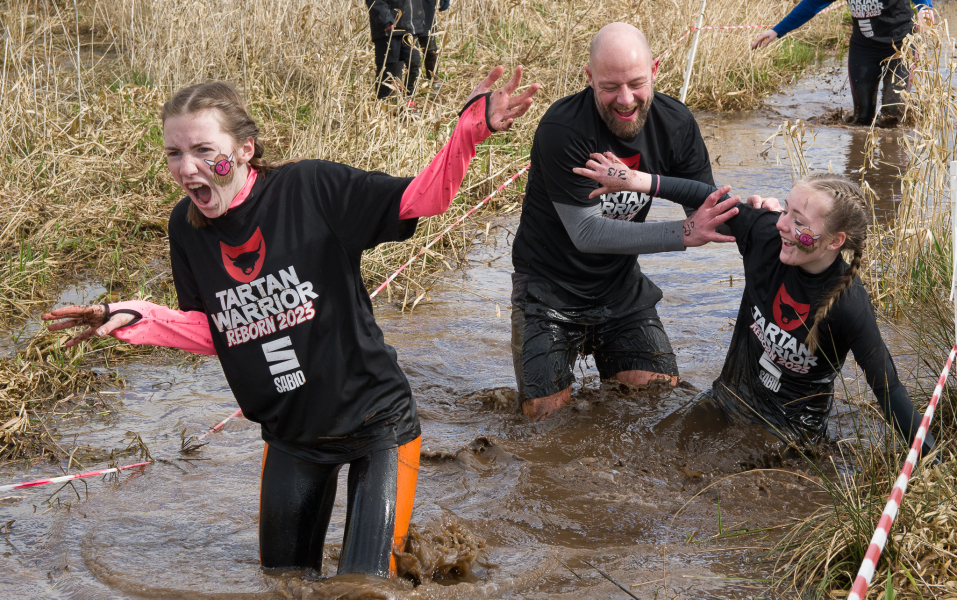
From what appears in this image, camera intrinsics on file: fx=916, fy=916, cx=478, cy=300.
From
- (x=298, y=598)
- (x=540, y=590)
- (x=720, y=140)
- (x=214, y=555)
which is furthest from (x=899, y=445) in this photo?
(x=720, y=140)

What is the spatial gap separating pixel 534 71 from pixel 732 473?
7.32m

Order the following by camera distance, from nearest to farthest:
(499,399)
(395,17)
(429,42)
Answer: (499,399) < (395,17) < (429,42)

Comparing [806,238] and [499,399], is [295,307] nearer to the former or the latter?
[806,238]

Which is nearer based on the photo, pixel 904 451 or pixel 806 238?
pixel 904 451

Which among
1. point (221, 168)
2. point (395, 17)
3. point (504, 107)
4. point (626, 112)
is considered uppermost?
point (395, 17)

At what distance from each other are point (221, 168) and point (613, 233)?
199 centimetres

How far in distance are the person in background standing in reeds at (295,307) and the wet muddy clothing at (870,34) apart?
646cm

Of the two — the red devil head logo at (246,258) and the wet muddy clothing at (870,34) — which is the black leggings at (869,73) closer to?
the wet muddy clothing at (870,34)

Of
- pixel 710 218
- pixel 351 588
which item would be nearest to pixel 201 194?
pixel 351 588

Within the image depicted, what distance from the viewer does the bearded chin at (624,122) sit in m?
4.22

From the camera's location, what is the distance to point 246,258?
112 inches

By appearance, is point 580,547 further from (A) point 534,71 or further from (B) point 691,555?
(A) point 534,71

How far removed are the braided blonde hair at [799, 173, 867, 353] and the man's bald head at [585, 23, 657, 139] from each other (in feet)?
3.05

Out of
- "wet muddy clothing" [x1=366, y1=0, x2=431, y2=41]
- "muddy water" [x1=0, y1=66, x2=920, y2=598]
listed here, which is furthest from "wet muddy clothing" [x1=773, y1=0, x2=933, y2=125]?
"muddy water" [x1=0, y1=66, x2=920, y2=598]
